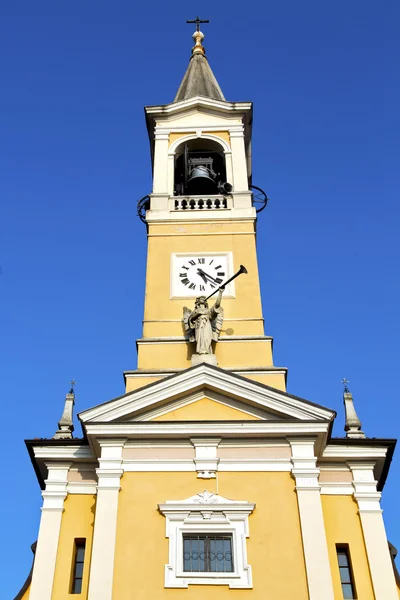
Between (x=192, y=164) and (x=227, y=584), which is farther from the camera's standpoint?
(x=192, y=164)

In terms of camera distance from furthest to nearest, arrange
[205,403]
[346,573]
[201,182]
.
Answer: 1. [201,182]
2. [205,403]
3. [346,573]

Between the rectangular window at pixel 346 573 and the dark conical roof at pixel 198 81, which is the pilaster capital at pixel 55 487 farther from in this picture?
the dark conical roof at pixel 198 81

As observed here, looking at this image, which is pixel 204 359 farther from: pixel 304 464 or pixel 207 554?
pixel 207 554

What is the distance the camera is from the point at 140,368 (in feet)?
64.6

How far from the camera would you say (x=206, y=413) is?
17.5 metres

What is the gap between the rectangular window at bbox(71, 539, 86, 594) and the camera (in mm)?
15805

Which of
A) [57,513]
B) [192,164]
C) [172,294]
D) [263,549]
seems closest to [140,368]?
[172,294]

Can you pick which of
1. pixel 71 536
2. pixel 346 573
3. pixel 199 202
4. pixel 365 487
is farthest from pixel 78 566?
pixel 199 202

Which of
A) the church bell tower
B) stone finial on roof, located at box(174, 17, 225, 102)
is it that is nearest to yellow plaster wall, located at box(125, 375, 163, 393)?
the church bell tower

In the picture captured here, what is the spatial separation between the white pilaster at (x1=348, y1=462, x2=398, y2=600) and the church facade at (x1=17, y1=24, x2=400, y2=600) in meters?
0.02

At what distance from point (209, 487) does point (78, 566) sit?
309 cm

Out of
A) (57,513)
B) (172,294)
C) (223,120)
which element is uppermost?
(223,120)

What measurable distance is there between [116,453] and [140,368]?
3.35 meters

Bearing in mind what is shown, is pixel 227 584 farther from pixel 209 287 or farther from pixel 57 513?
pixel 209 287
